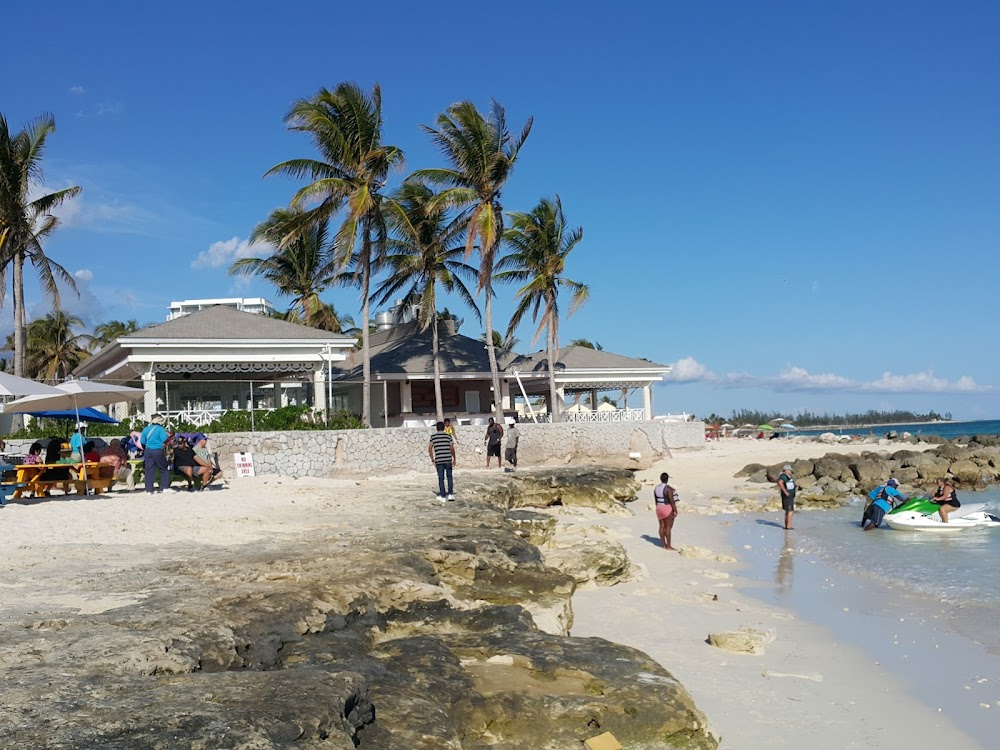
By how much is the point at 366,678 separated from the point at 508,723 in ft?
2.93

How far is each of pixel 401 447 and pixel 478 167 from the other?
1090 centimetres

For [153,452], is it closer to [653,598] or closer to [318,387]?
[653,598]

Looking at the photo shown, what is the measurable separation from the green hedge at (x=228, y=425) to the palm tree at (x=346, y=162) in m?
2.41

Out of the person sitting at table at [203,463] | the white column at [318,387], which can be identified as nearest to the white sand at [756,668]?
the person sitting at table at [203,463]

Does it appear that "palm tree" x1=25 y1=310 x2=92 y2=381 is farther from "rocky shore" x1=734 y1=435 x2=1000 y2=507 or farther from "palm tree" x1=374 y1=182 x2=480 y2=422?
"rocky shore" x1=734 y1=435 x2=1000 y2=507

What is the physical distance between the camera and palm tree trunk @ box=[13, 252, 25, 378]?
2722 cm

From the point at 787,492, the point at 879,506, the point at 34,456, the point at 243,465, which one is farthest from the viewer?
the point at 243,465

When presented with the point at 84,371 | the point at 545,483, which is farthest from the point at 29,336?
the point at 545,483

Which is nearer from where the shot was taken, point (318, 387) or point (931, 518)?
point (931, 518)

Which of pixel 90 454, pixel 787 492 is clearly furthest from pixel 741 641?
pixel 90 454

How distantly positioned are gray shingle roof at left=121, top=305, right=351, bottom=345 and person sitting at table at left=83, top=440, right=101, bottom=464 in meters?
8.94

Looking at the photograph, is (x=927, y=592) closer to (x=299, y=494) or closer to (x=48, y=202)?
(x=299, y=494)

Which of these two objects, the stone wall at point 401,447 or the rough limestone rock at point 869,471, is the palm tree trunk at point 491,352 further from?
the rough limestone rock at point 869,471

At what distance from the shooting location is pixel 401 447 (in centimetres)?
2506
